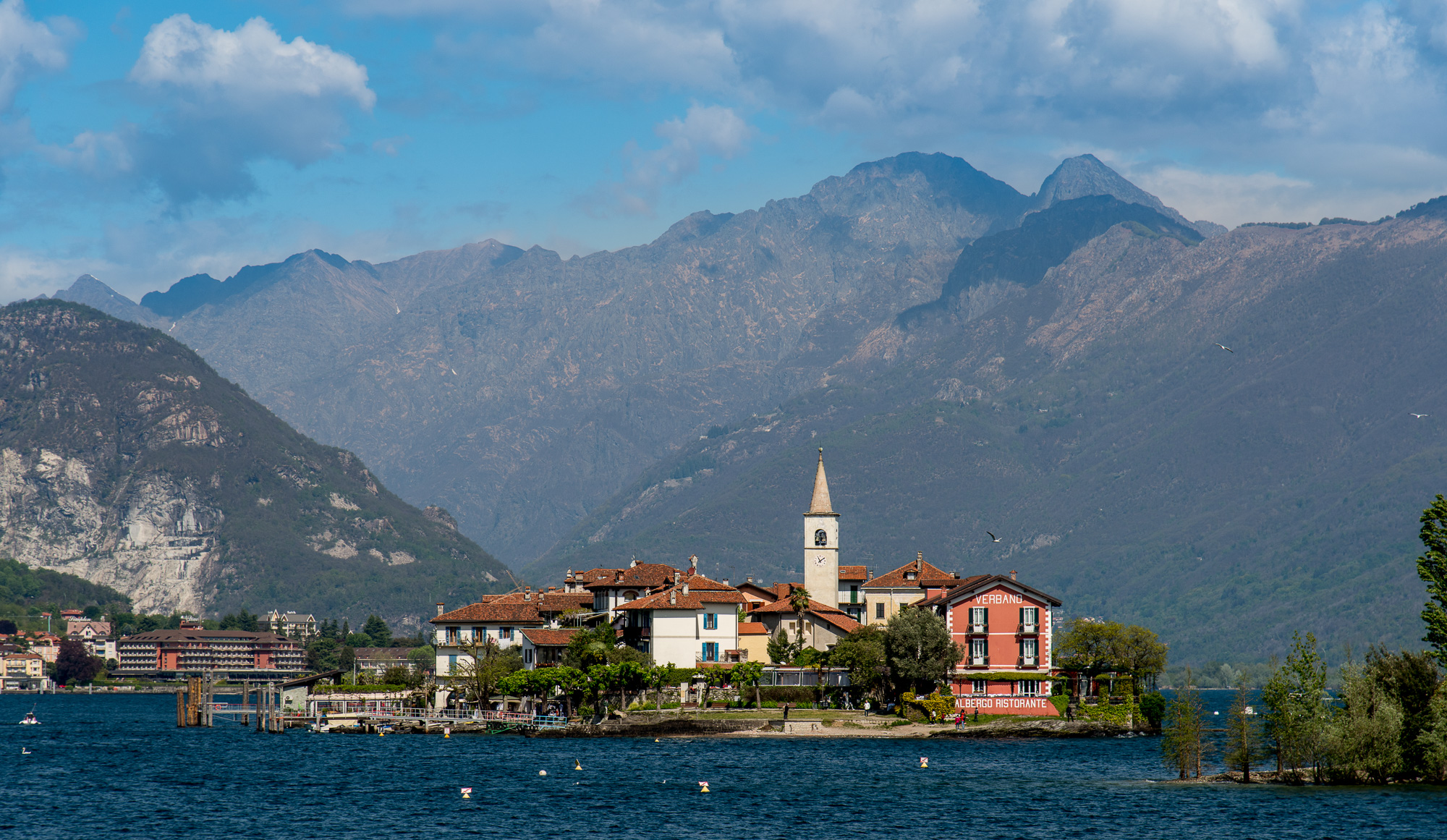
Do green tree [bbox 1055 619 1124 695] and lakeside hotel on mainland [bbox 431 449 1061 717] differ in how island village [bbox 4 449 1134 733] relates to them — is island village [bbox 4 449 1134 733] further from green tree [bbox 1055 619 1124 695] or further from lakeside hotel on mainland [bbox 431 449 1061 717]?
green tree [bbox 1055 619 1124 695]

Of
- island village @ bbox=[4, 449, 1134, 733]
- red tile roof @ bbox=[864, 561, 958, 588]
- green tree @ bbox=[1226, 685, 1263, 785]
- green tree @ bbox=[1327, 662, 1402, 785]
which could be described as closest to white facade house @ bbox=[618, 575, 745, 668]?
island village @ bbox=[4, 449, 1134, 733]

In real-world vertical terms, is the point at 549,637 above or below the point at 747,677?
above

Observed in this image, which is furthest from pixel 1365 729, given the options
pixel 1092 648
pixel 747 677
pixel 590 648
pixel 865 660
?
pixel 590 648

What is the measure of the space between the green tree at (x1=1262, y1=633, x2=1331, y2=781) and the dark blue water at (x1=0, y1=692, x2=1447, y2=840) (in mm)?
2462

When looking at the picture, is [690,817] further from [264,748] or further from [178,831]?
[264,748]

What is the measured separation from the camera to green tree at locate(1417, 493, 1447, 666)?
301 feet

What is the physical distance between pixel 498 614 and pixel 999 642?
5376 centimetres

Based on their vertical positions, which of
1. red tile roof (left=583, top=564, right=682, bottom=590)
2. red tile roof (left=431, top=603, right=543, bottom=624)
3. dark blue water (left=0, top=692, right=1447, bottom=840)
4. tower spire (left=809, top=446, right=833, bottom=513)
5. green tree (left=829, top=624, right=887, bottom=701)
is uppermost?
tower spire (left=809, top=446, right=833, bottom=513)

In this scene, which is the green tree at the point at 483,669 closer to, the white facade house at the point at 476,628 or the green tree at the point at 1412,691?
the white facade house at the point at 476,628

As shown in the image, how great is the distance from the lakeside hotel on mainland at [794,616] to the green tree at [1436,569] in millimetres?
43927

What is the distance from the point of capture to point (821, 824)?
8444 centimetres

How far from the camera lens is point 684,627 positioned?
142000mm

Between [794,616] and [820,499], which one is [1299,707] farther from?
[820,499]

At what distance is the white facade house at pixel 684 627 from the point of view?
5576 inches
